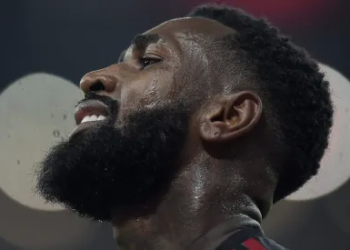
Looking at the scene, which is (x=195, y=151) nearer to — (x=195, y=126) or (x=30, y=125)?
(x=195, y=126)

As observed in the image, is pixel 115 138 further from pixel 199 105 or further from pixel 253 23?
pixel 253 23

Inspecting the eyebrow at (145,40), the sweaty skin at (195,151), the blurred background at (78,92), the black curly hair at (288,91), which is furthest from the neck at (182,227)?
the blurred background at (78,92)

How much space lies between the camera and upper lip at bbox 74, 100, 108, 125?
2.92ft

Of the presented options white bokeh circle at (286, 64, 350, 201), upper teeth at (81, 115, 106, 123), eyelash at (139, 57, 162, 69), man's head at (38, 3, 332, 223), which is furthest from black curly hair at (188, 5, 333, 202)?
white bokeh circle at (286, 64, 350, 201)

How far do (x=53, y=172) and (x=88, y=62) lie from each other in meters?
0.93

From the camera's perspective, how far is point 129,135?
85 cm

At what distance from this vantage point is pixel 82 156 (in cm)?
85

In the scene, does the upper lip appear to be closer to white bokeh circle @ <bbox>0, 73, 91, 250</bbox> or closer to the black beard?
the black beard

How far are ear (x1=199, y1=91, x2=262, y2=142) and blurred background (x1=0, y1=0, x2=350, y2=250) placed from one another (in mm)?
846

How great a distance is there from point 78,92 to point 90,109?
0.86 m

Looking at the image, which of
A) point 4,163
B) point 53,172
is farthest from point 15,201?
point 53,172

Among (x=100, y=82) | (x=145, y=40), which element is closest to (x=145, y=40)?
(x=145, y=40)

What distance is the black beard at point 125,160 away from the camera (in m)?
0.85

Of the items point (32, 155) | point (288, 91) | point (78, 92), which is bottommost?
point (32, 155)
